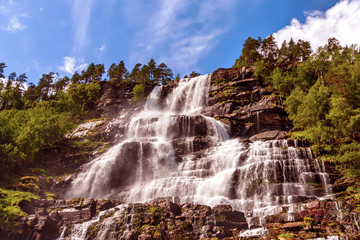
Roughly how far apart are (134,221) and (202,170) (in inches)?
435

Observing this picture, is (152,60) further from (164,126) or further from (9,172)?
(9,172)

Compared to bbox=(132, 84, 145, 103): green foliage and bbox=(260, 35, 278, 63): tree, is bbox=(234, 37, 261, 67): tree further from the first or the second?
bbox=(132, 84, 145, 103): green foliage

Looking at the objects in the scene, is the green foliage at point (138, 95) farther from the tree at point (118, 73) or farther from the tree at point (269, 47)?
the tree at point (269, 47)

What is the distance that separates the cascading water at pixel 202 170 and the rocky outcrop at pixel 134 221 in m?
3.02

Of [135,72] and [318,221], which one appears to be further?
[135,72]

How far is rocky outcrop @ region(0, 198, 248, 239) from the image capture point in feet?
56.5

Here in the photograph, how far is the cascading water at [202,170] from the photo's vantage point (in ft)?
74.0

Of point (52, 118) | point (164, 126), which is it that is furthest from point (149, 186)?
point (52, 118)

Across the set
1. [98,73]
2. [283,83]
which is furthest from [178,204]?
[98,73]

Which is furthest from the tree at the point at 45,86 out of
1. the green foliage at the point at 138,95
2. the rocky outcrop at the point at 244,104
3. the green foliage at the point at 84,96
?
the rocky outcrop at the point at 244,104

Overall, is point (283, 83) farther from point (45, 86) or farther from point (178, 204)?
point (45, 86)

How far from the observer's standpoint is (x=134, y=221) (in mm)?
18703

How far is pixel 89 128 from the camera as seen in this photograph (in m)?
47.8

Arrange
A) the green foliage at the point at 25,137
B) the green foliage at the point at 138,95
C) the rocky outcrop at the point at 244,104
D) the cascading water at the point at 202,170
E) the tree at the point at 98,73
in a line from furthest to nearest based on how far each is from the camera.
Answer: the tree at the point at 98,73 < the green foliage at the point at 138,95 < the rocky outcrop at the point at 244,104 < the green foliage at the point at 25,137 < the cascading water at the point at 202,170
